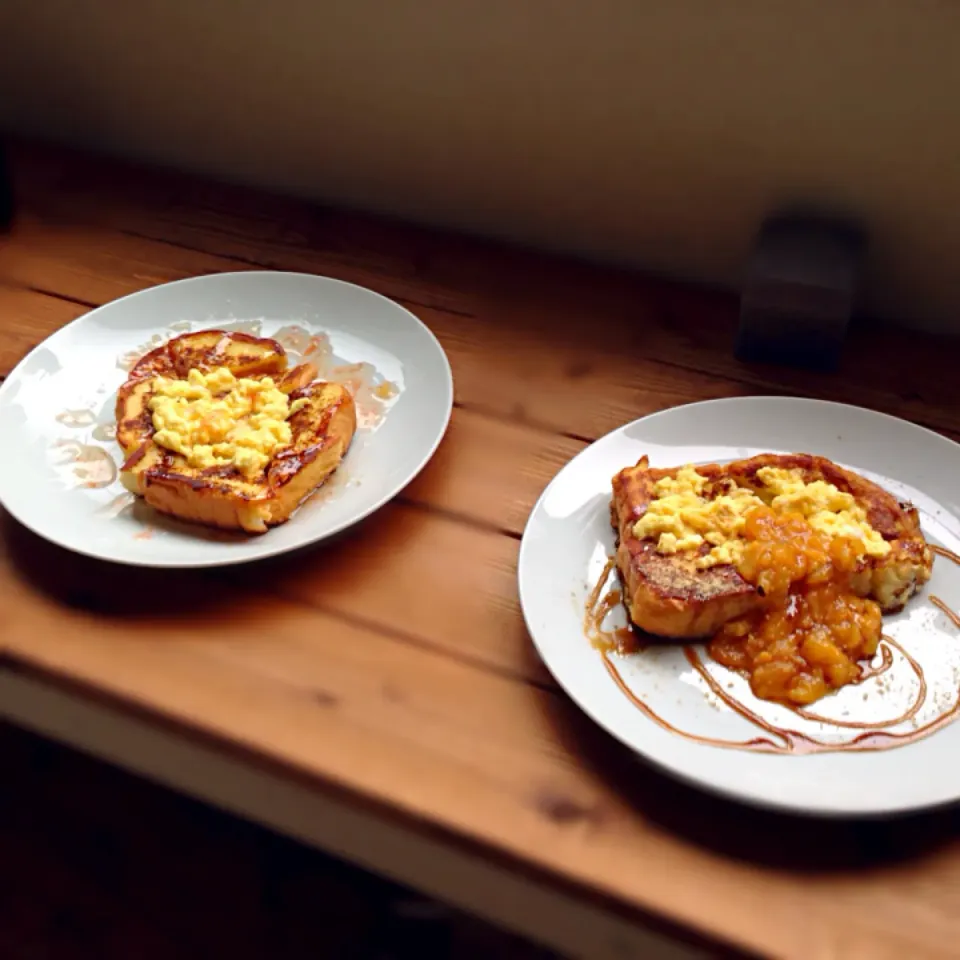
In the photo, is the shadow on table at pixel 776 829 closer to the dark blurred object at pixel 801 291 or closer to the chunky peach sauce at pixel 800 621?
the chunky peach sauce at pixel 800 621

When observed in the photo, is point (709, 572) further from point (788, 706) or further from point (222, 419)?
point (222, 419)

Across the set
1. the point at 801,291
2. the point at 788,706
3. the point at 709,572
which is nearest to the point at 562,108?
the point at 801,291

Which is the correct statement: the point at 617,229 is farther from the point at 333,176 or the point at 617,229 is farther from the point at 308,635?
the point at 308,635

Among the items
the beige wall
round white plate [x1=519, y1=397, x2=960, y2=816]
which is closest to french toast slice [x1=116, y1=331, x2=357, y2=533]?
round white plate [x1=519, y1=397, x2=960, y2=816]

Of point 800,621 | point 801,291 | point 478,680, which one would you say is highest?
point 801,291

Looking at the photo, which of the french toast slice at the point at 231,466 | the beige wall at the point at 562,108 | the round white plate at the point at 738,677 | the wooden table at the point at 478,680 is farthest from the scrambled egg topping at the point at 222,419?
the beige wall at the point at 562,108

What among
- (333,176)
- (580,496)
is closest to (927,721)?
(580,496)

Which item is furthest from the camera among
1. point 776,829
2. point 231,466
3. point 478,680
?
point 231,466
